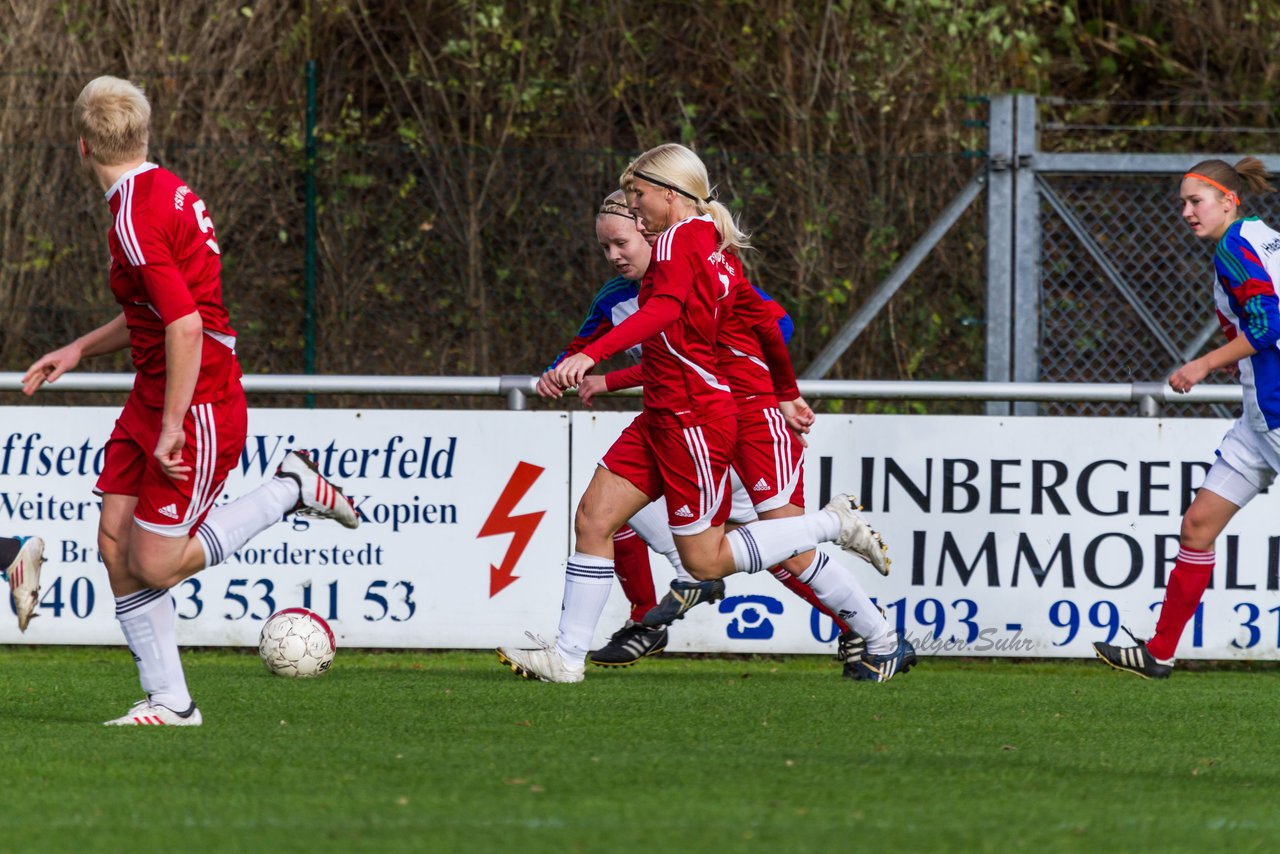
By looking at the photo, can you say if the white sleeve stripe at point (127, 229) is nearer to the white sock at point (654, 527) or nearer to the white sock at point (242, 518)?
the white sock at point (242, 518)

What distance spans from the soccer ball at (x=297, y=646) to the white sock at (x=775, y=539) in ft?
5.43

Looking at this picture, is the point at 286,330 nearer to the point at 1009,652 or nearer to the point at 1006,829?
the point at 1009,652

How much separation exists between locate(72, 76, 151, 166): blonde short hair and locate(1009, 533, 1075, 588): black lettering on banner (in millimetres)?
4358

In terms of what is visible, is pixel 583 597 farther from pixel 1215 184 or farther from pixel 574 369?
pixel 1215 184

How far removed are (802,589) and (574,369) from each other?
1873 millimetres

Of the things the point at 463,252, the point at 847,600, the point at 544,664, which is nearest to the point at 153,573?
the point at 544,664

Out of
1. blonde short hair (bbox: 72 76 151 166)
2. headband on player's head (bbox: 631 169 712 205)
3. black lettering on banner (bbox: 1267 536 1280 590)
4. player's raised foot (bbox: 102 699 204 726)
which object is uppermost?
blonde short hair (bbox: 72 76 151 166)

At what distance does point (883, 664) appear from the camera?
7.21 metres

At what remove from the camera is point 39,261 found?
10.1 metres

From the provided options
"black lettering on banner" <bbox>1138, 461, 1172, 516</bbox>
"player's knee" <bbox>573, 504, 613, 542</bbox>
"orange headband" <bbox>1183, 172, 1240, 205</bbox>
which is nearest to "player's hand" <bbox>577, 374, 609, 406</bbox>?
"player's knee" <bbox>573, 504, 613, 542</bbox>

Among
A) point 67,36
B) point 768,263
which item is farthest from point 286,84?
point 768,263

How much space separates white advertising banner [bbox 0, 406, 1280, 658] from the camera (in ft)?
26.2

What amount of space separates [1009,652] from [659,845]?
4466mm

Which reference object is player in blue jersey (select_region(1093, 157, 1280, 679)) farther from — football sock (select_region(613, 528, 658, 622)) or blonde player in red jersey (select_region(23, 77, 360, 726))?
blonde player in red jersey (select_region(23, 77, 360, 726))
